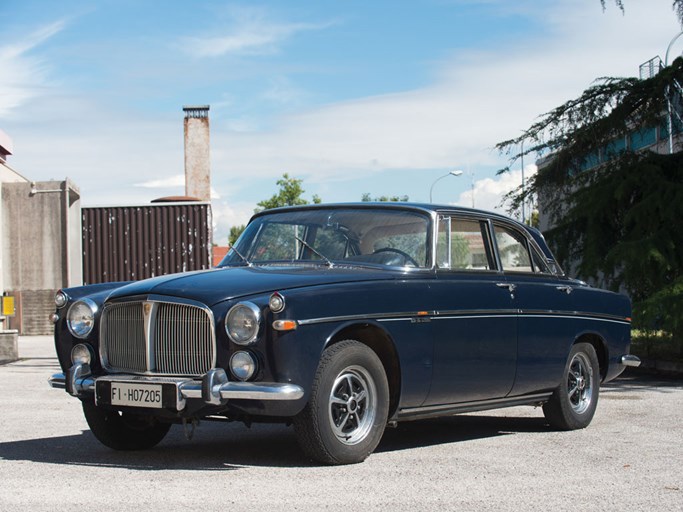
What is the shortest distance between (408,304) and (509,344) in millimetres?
1201

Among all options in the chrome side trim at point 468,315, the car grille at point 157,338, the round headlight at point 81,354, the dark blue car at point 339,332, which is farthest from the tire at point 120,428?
the chrome side trim at point 468,315

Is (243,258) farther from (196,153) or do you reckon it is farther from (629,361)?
(196,153)

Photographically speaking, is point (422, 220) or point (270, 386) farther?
point (422, 220)

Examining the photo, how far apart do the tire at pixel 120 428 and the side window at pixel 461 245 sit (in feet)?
7.57

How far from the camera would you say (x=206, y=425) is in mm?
8453

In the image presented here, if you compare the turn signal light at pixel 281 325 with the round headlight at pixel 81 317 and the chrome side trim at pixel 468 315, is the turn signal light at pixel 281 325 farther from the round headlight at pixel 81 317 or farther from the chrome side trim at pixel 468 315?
the round headlight at pixel 81 317

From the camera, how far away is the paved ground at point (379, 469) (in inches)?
197

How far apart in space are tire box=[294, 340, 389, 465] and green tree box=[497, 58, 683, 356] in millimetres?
7249

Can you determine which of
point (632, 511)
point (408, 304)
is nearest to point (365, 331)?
point (408, 304)

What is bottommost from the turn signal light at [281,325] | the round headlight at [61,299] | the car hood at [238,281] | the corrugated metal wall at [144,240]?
the turn signal light at [281,325]

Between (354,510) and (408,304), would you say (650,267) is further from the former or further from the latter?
(354,510)

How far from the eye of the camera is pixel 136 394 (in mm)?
5965

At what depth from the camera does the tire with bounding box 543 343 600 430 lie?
7945 mm

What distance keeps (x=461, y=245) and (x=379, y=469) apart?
6.61 ft
